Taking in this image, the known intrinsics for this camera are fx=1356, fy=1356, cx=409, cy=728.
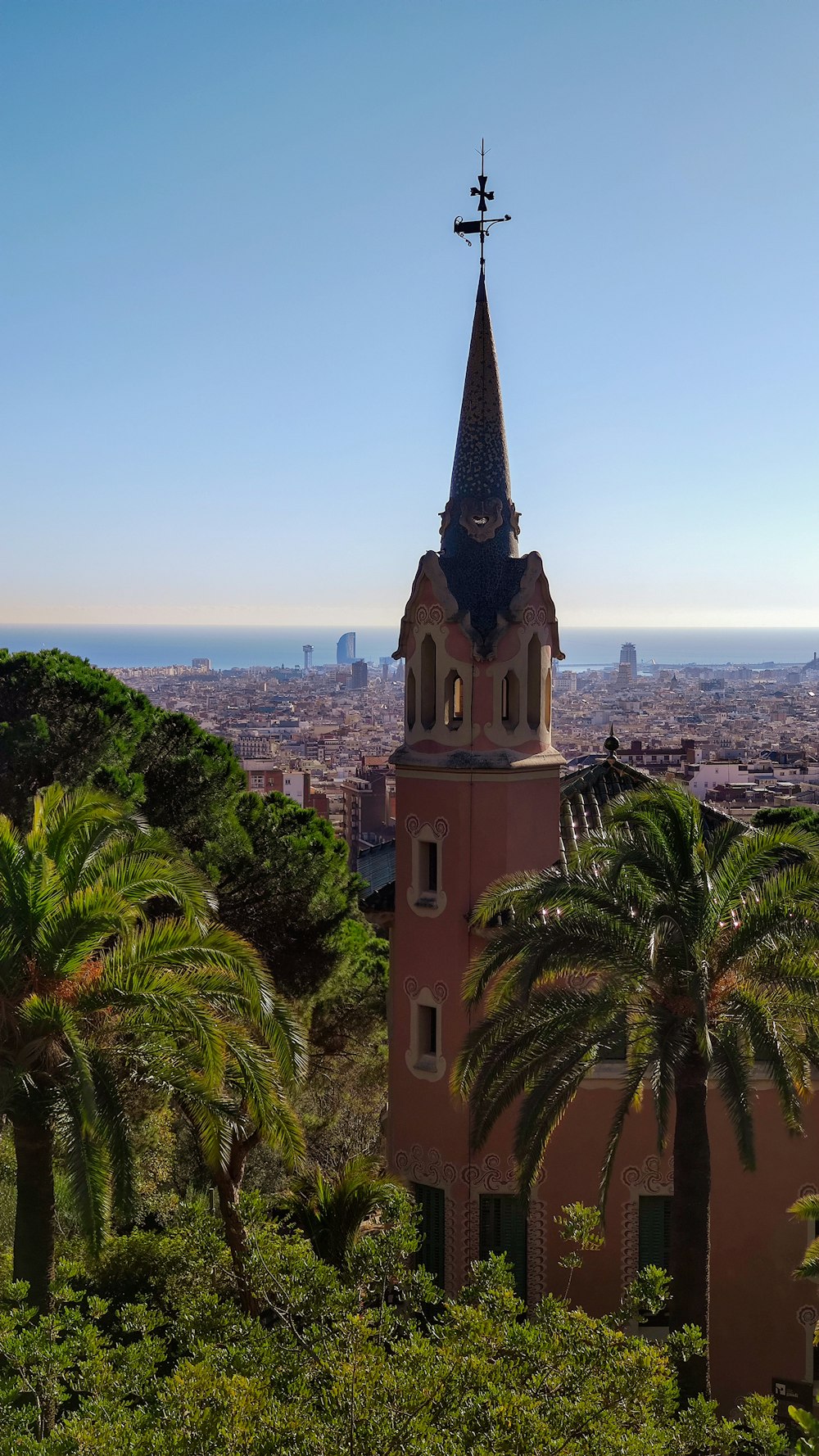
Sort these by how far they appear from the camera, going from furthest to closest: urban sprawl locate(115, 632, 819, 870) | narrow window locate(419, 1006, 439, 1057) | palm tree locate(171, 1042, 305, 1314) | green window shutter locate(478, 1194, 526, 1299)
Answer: urban sprawl locate(115, 632, 819, 870) → narrow window locate(419, 1006, 439, 1057) → green window shutter locate(478, 1194, 526, 1299) → palm tree locate(171, 1042, 305, 1314)

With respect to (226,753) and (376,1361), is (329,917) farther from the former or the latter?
(376,1361)

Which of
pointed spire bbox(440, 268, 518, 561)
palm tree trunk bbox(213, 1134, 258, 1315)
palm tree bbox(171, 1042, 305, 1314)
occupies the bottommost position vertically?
palm tree trunk bbox(213, 1134, 258, 1315)

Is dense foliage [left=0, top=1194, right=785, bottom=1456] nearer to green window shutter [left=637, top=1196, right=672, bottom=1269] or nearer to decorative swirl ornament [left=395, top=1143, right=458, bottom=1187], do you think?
green window shutter [left=637, top=1196, right=672, bottom=1269]

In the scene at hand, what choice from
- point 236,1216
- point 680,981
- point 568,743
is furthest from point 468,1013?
point 568,743

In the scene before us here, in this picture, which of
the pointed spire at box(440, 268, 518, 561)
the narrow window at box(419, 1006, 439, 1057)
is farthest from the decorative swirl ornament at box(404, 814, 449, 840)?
the pointed spire at box(440, 268, 518, 561)

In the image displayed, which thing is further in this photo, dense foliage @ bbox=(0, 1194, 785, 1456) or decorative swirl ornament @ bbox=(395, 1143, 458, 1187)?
decorative swirl ornament @ bbox=(395, 1143, 458, 1187)

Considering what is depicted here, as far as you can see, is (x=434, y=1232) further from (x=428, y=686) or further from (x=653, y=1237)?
(x=428, y=686)

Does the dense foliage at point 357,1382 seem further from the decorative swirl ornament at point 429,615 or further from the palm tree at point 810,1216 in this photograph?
the decorative swirl ornament at point 429,615
